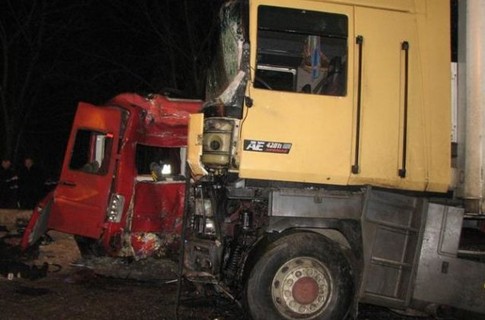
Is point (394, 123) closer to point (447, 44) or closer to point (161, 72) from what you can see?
point (447, 44)

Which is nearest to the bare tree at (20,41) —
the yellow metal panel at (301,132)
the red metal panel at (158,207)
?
the red metal panel at (158,207)

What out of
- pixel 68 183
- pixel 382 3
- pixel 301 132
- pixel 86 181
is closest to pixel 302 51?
pixel 382 3

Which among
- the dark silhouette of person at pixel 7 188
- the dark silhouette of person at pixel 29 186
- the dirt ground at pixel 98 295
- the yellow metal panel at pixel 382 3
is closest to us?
the yellow metal panel at pixel 382 3

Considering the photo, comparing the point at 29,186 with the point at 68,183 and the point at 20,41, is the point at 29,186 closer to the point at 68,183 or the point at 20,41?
the point at 68,183

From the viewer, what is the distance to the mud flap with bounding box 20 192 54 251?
25.8 feet

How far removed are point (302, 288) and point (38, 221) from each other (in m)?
4.28

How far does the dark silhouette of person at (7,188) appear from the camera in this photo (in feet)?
42.0

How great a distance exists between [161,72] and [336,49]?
63.6 ft

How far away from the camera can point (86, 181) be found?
7.82 m

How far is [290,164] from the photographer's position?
532 cm

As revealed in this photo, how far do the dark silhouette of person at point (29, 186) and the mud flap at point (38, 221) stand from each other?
13.5 ft

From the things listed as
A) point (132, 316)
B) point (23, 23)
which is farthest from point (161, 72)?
point (132, 316)

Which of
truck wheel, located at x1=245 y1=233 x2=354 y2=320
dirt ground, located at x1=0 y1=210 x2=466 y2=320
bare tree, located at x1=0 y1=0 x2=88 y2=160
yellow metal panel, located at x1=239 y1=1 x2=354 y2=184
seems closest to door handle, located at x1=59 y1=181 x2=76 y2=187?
dirt ground, located at x1=0 y1=210 x2=466 y2=320

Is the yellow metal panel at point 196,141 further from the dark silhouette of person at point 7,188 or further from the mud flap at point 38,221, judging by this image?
the dark silhouette of person at point 7,188
